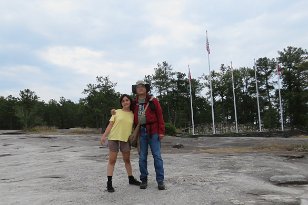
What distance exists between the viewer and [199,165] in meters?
9.79

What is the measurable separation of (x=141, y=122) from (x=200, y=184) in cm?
160

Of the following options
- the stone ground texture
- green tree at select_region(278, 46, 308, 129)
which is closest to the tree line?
green tree at select_region(278, 46, 308, 129)

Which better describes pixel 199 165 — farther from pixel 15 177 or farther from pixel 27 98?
pixel 27 98

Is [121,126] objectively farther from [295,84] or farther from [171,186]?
[295,84]

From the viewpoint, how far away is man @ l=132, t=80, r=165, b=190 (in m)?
6.31

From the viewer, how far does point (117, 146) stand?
21.3 feet

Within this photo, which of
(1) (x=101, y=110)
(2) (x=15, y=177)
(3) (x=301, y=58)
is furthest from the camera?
(3) (x=301, y=58)

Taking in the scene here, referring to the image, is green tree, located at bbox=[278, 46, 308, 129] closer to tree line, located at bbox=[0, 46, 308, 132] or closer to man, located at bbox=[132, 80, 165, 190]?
tree line, located at bbox=[0, 46, 308, 132]

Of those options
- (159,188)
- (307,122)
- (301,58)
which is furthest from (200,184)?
(301,58)

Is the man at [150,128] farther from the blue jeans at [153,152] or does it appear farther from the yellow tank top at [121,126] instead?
the yellow tank top at [121,126]

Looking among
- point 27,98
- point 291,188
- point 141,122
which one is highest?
point 27,98

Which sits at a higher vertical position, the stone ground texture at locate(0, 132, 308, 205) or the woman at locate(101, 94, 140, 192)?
the woman at locate(101, 94, 140, 192)

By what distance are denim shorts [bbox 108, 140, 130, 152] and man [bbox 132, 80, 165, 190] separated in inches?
10.2

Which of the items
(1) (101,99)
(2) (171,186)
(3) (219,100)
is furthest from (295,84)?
(2) (171,186)
